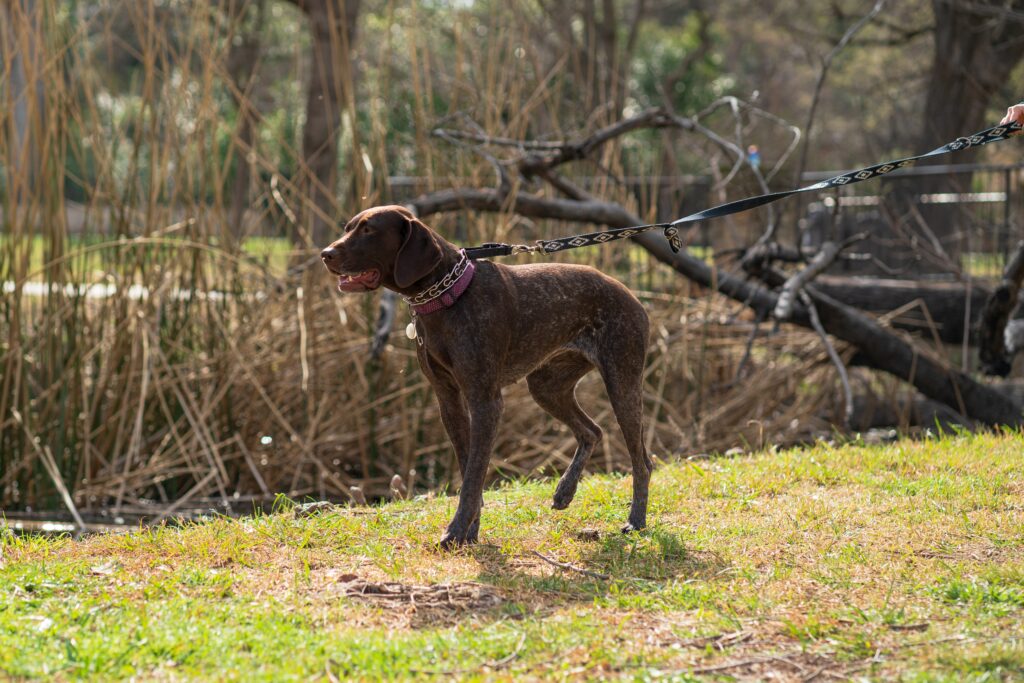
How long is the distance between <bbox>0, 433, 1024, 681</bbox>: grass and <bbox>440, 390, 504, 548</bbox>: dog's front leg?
3.9 inches

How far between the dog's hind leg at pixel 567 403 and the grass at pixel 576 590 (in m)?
0.16

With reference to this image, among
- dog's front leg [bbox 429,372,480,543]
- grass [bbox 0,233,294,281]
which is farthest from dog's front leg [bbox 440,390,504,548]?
grass [bbox 0,233,294,281]

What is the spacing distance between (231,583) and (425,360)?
3.66 feet

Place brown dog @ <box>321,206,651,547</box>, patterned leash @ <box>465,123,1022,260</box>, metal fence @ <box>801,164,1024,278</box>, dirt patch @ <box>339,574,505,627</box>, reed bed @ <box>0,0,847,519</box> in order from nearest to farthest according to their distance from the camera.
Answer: dirt patch @ <box>339,574,505,627</box> → brown dog @ <box>321,206,651,547</box> → patterned leash @ <box>465,123,1022,260</box> → reed bed @ <box>0,0,847,519</box> → metal fence @ <box>801,164,1024,278</box>

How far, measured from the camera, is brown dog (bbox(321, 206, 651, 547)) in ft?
13.3

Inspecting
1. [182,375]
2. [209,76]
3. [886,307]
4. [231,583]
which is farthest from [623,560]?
[886,307]

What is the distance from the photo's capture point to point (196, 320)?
7156 mm

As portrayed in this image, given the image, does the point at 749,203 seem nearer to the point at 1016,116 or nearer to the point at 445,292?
the point at 1016,116

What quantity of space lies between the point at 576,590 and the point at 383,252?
1.38m

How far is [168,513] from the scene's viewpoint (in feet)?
20.3

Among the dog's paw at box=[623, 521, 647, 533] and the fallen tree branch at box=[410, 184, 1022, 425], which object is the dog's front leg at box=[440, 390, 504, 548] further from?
the fallen tree branch at box=[410, 184, 1022, 425]

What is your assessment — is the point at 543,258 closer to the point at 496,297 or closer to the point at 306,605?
the point at 496,297

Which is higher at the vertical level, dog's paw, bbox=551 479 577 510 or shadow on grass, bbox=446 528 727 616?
dog's paw, bbox=551 479 577 510

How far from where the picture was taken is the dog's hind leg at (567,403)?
4.77m
